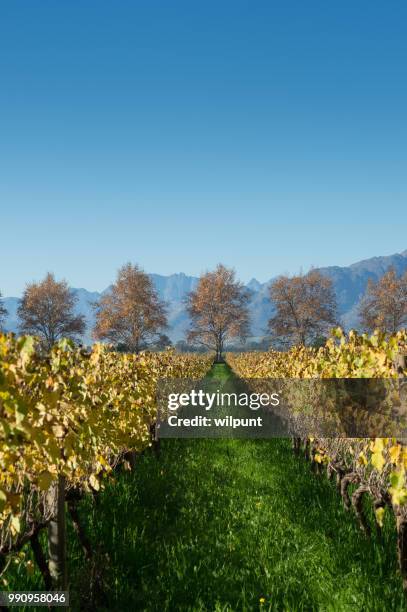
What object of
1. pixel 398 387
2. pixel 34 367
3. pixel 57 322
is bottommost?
pixel 398 387

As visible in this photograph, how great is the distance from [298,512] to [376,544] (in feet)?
5.45

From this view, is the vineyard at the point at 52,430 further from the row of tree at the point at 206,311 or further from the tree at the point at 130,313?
the tree at the point at 130,313

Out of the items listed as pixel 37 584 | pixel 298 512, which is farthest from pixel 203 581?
pixel 298 512

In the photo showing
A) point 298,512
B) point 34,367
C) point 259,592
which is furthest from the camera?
point 298,512

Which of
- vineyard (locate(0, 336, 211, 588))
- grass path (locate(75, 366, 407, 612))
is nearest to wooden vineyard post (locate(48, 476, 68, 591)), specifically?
vineyard (locate(0, 336, 211, 588))

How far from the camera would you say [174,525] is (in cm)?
→ 705

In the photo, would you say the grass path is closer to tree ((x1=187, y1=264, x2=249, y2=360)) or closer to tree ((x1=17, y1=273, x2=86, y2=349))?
tree ((x1=17, y1=273, x2=86, y2=349))

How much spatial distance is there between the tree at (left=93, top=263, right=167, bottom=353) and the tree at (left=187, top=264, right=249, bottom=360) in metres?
12.0

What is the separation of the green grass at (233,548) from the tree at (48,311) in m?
61.5

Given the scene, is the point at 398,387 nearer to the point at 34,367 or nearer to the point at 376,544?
the point at 376,544

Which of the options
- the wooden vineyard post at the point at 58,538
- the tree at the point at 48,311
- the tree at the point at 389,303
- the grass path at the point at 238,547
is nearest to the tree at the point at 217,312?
the tree at the point at 48,311

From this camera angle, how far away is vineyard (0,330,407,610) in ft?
12.3

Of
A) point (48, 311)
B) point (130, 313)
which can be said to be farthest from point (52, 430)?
point (48, 311)

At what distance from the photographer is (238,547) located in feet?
20.9
